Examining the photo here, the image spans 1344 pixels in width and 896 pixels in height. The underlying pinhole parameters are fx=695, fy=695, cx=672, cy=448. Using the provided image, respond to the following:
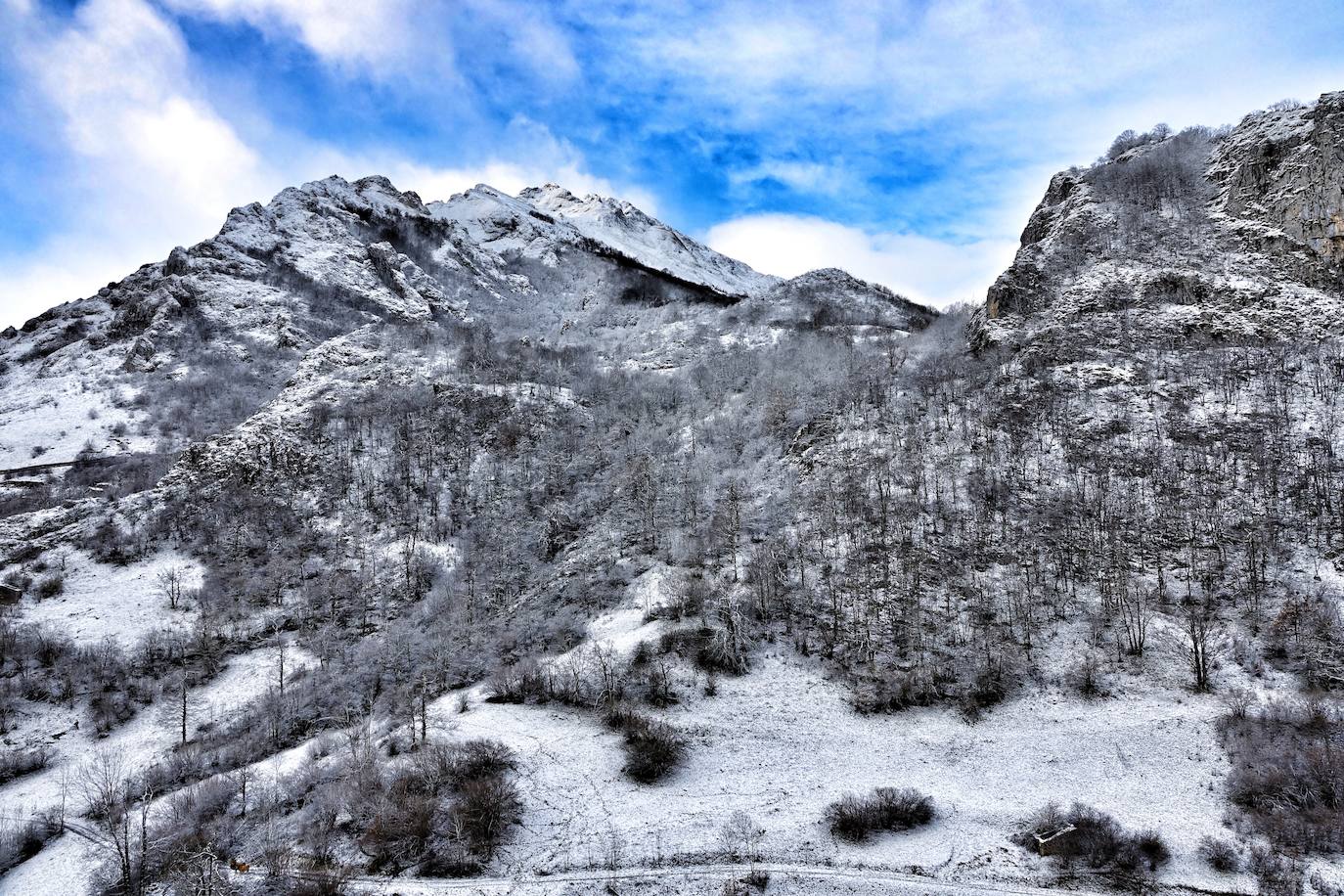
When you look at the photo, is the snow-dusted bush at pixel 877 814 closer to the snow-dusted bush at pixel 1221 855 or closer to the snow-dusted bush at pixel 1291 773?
the snow-dusted bush at pixel 1221 855

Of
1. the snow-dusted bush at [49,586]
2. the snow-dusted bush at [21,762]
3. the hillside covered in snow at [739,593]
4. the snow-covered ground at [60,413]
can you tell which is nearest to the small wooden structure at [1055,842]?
the hillside covered in snow at [739,593]

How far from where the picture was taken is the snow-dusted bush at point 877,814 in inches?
861

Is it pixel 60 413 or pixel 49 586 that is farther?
pixel 60 413

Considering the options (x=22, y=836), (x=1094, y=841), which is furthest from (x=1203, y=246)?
(x=22, y=836)

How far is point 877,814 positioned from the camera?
72.6 feet

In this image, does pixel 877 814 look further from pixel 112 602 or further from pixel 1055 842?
pixel 112 602

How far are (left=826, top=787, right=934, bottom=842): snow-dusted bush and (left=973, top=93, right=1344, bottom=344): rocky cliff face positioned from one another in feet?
133

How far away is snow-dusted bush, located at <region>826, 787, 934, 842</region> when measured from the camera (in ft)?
71.8

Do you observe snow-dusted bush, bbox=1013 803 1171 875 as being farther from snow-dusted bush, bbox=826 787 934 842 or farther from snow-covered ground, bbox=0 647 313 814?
snow-covered ground, bbox=0 647 313 814

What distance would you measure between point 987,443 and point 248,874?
4121 cm


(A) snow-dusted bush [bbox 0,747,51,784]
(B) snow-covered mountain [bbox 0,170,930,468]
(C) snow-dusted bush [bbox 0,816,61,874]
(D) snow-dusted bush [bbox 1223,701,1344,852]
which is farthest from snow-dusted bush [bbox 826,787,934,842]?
(B) snow-covered mountain [bbox 0,170,930,468]

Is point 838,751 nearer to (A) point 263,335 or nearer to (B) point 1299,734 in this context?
(B) point 1299,734

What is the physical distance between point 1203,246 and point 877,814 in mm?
54708

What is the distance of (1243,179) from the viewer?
184 ft
